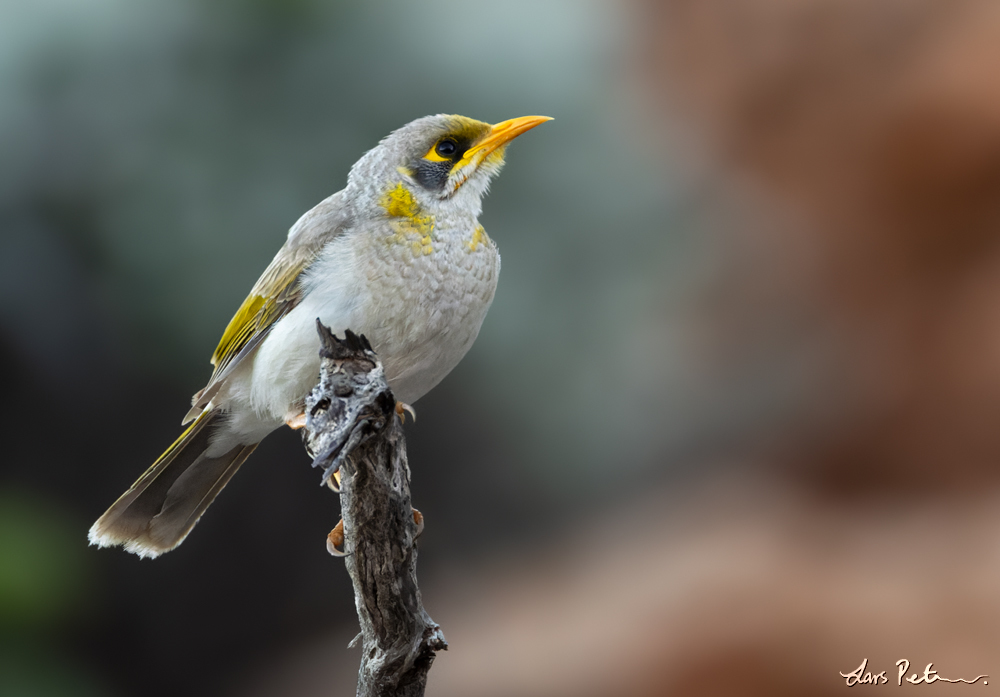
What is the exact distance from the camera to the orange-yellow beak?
331 centimetres

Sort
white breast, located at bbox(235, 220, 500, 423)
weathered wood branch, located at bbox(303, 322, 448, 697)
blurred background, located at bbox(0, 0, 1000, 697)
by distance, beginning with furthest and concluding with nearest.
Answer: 1. blurred background, located at bbox(0, 0, 1000, 697)
2. white breast, located at bbox(235, 220, 500, 423)
3. weathered wood branch, located at bbox(303, 322, 448, 697)

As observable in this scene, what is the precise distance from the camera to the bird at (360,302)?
2.92 m

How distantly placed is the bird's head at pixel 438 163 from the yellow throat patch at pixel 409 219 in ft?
0.07

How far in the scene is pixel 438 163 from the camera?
10.8 ft

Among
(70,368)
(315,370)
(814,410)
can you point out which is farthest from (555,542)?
(315,370)

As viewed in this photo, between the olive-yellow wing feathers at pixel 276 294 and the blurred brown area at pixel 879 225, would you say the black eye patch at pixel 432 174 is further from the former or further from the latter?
the blurred brown area at pixel 879 225

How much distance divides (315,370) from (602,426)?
473cm

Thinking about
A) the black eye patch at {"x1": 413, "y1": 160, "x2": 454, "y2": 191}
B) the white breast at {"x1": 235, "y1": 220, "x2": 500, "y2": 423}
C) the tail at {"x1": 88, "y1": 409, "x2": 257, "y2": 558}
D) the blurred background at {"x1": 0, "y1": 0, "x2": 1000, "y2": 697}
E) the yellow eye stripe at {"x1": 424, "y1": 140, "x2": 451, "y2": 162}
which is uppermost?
the blurred background at {"x1": 0, "y1": 0, "x2": 1000, "y2": 697}

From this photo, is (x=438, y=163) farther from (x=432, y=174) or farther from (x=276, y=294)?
(x=276, y=294)

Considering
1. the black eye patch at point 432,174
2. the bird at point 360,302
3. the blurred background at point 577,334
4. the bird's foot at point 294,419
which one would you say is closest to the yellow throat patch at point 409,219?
the bird at point 360,302

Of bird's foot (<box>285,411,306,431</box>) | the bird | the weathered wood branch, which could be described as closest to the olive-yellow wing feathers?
the bird
